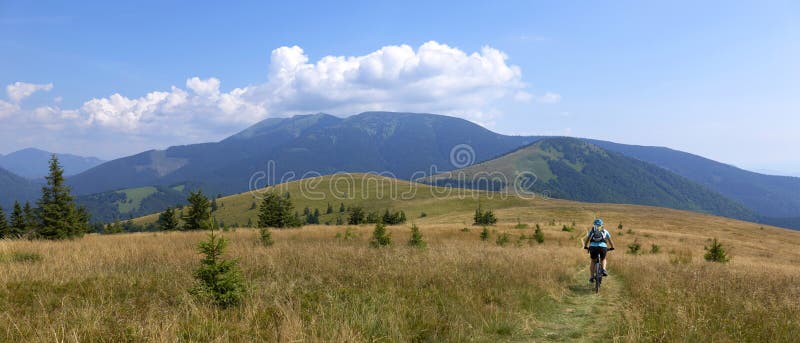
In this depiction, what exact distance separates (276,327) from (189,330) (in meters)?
1.25

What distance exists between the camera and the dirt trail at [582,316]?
7062 mm

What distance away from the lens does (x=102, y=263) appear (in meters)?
10.5

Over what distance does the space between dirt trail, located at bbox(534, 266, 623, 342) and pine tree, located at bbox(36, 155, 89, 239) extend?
2797 cm

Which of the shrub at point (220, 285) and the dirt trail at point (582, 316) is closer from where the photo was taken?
the dirt trail at point (582, 316)

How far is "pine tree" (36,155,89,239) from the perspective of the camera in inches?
950

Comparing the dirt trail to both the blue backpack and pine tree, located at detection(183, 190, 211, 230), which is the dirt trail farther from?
pine tree, located at detection(183, 190, 211, 230)

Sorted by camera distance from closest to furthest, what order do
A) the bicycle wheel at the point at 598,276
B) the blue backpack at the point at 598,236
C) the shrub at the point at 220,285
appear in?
the shrub at the point at 220,285 < the bicycle wheel at the point at 598,276 < the blue backpack at the point at 598,236

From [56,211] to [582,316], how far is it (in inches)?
1227

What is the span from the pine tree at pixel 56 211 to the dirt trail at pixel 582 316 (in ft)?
91.8

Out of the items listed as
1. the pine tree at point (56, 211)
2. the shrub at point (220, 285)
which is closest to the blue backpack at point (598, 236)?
the shrub at point (220, 285)

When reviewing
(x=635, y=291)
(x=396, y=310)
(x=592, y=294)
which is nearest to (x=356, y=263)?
(x=396, y=310)

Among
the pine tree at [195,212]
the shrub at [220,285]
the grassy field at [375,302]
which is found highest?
the shrub at [220,285]

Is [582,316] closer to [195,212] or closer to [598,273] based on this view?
[598,273]

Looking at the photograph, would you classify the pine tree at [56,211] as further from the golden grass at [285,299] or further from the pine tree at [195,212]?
the golden grass at [285,299]
